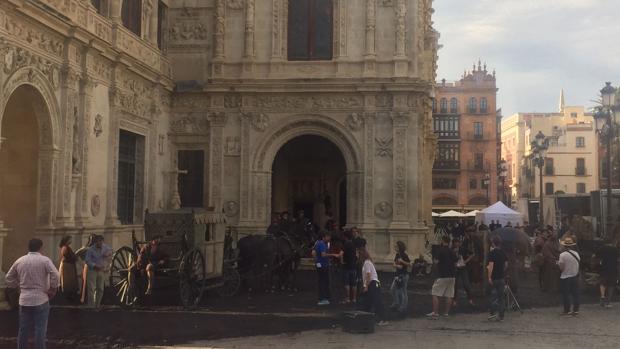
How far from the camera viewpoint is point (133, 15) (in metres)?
21.9

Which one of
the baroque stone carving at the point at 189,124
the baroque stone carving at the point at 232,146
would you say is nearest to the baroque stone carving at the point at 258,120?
the baroque stone carving at the point at 232,146

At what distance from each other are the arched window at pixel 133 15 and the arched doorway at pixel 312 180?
1038 cm

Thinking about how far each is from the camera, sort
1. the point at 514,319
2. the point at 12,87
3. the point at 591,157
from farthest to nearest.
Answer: the point at 591,157
the point at 12,87
the point at 514,319

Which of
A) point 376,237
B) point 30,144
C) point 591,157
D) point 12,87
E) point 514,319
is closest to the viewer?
point 514,319

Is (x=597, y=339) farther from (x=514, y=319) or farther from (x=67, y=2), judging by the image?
(x=67, y=2)

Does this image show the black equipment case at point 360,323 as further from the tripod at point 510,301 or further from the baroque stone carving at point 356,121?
the baroque stone carving at point 356,121

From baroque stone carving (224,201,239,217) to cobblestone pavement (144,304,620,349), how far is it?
12.8m

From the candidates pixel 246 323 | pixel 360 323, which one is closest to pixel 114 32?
pixel 246 323

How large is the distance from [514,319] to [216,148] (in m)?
14.7

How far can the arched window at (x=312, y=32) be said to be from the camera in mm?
25031

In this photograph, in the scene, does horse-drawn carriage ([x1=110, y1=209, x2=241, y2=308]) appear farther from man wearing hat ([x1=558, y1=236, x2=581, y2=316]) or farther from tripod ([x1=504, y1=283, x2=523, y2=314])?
man wearing hat ([x1=558, y1=236, x2=581, y2=316])

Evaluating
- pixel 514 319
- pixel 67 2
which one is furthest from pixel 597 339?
pixel 67 2

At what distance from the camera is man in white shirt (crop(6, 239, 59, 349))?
26.6 feet

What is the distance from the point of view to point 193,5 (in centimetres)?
2541
